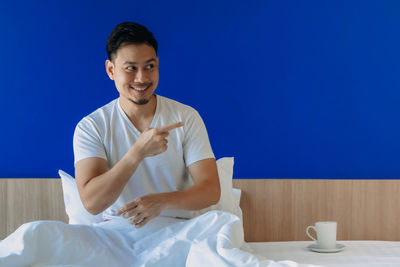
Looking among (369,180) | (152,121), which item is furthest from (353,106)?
(152,121)

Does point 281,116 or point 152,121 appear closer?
point 152,121

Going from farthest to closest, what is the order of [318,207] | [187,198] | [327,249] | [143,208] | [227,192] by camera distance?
[318,207], [227,192], [327,249], [187,198], [143,208]

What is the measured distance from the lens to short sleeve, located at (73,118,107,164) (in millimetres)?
1725

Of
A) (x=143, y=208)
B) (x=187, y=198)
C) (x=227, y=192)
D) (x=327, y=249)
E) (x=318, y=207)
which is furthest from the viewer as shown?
(x=318, y=207)

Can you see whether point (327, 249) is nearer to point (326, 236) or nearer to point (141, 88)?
point (326, 236)

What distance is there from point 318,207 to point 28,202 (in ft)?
4.13

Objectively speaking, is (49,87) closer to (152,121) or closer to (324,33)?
(152,121)

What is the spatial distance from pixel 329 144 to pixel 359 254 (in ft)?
1.81

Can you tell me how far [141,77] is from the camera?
1.71 m

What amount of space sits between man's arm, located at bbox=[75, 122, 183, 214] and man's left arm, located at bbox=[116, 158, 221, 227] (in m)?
0.10

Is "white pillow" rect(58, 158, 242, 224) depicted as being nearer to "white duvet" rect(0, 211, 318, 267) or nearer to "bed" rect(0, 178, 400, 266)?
"bed" rect(0, 178, 400, 266)

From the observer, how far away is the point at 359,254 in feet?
5.62

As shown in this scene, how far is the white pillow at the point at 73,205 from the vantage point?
73.9 inches

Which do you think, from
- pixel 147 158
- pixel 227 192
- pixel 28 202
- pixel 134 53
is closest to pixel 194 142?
pixel 147 158
